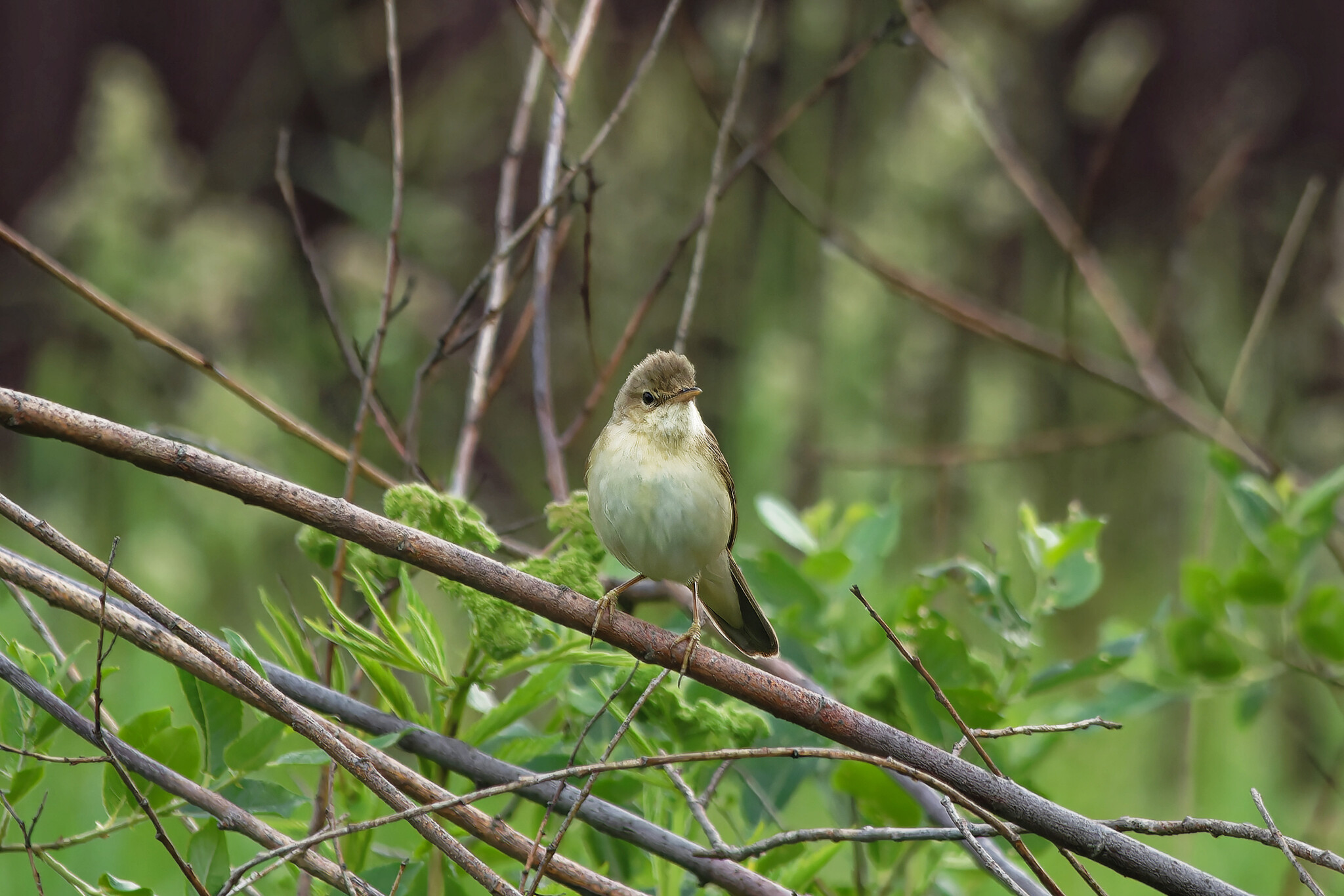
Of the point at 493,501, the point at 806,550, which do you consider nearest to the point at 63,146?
the point at 493,501

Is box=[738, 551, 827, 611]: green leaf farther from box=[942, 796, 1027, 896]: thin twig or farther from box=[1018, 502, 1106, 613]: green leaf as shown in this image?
box=[942, 796, 1027, 896]: thin twig

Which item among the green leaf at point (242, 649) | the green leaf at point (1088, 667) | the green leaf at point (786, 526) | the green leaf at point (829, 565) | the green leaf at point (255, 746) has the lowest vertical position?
the green leaf at point (255, 746)

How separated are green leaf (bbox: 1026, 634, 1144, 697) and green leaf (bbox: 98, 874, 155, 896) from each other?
1.13m

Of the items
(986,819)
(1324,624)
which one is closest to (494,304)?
(986,819)

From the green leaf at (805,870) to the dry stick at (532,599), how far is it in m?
0.30

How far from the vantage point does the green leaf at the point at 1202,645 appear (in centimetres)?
189

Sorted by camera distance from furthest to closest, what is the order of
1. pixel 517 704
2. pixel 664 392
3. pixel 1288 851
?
pixel 664 392 < pixel 517 704 < pixel 1288 851

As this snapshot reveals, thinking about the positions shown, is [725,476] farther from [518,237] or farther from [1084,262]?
[1084,262]

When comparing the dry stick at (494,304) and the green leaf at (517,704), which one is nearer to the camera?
the green leaf at (517,704)

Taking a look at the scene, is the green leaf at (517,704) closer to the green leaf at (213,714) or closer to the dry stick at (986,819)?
the green leaf at (213,714)

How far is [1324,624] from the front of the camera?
183 centimetres

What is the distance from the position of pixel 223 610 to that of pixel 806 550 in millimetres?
2273

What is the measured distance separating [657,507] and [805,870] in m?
0.60

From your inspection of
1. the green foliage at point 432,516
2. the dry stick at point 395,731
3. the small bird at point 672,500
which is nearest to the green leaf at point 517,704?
the dry stick at point 395,731
